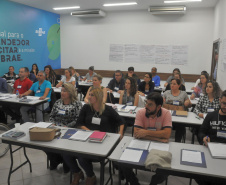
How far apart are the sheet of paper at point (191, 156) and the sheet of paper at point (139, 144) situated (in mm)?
385

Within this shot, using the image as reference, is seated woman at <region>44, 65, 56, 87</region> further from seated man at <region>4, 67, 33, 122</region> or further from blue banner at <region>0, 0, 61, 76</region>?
blue banner at <region>0, 0, 61, 76</region>

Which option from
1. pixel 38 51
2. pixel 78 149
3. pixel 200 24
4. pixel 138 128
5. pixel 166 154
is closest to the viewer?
pixel 166 154

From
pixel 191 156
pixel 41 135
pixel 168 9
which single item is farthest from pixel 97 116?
pixel 168 9

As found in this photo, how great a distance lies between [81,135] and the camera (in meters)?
2.59

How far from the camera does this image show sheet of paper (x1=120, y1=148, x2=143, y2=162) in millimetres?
2021

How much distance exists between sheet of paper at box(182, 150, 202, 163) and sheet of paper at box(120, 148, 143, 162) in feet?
1.39

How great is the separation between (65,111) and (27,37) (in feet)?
19.0

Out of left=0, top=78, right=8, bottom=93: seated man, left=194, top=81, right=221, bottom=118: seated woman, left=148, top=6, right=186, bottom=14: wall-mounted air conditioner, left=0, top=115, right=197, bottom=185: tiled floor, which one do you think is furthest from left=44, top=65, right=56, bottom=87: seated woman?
left=194, top=81, right=221, bottom=118: seated woman

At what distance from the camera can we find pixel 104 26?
9.02 metres

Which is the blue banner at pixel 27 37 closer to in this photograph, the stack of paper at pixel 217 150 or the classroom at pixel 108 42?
the classroom at pixel 108 42

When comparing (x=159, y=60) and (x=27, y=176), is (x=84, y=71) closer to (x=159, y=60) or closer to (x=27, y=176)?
(x=159, y=60)

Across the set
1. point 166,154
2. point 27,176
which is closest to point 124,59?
point 27,176

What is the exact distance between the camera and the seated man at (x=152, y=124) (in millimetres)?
2441

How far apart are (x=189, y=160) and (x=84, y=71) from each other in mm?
7880
